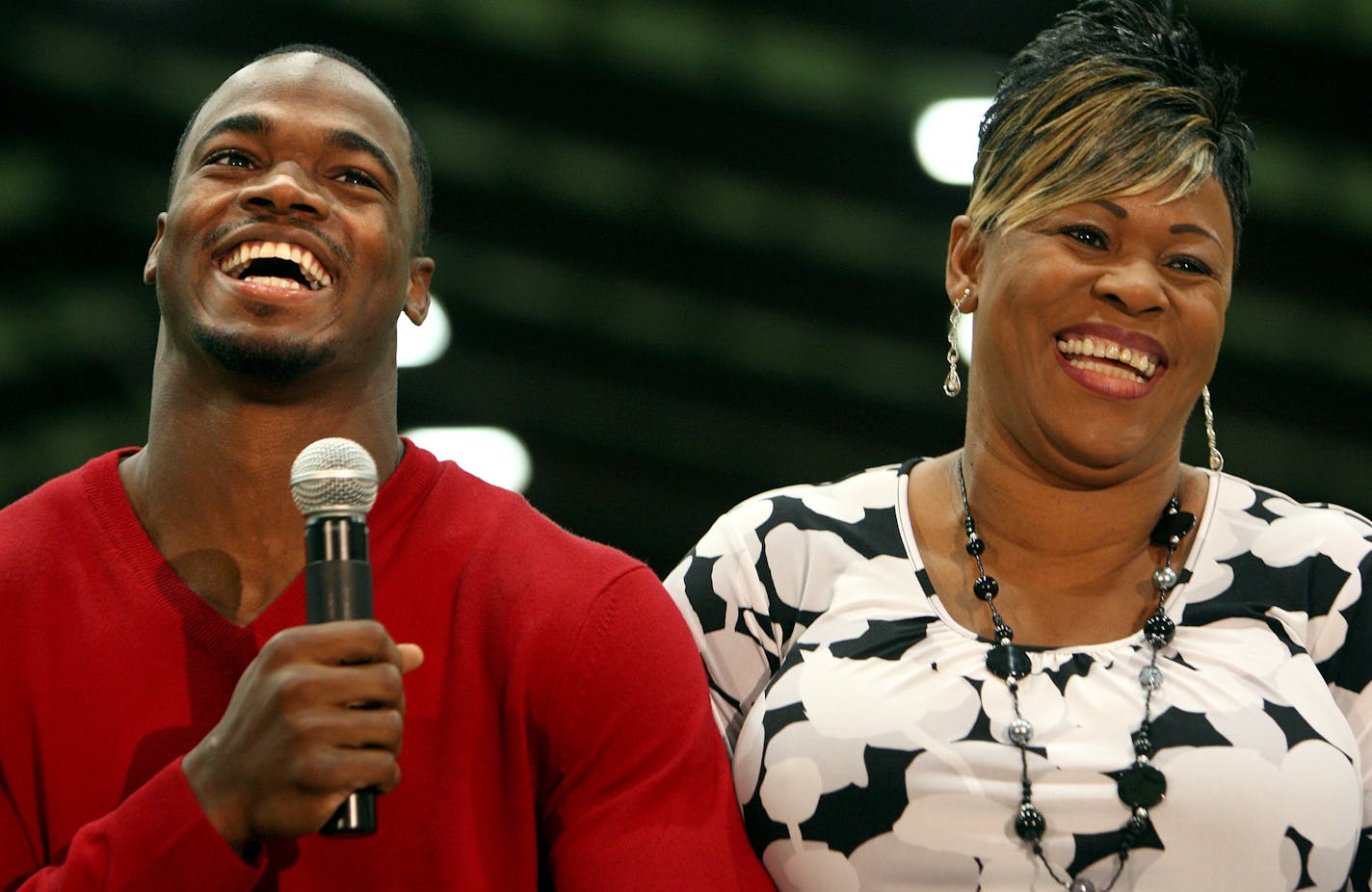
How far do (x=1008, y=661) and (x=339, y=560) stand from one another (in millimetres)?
881

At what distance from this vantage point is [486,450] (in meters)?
5.39

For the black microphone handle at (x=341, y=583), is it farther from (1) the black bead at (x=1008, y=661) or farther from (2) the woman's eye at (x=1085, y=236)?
(2) the woman's eye at (x=1085, y=236)

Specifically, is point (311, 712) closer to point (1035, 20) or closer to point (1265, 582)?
point (1265, 582)

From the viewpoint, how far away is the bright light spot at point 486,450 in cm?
533

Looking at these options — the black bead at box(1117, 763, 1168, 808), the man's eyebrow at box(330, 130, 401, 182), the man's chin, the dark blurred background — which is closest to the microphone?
the man's chin

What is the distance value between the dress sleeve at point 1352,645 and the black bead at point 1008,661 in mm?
333

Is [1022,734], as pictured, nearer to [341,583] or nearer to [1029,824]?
[1029,824]

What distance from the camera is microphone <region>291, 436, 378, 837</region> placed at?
1.31 m

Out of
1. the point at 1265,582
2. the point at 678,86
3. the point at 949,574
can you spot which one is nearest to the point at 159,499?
the point at 949,574

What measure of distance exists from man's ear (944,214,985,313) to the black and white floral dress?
0.37 m

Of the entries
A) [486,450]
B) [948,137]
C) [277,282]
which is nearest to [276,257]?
[277,282]

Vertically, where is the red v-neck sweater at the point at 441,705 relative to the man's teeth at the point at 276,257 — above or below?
below

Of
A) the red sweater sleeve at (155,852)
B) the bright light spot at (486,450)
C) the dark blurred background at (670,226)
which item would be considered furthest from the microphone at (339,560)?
the bright light spot at (486,450)

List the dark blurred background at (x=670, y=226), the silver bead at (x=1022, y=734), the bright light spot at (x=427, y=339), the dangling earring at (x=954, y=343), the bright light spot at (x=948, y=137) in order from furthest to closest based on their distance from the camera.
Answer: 1. the bright light spot at (x=427, y=339)
2. the bright light spot at (x=948, y=137)
3. the dark blurred background at (x=670, y=226)
4. the dangling earring at (x=954, y=343)
5. the silver bead at (x=1022, y=734)
